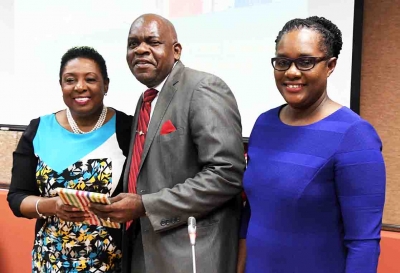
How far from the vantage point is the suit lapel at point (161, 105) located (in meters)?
1.51

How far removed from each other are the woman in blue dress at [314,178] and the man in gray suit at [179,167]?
0.16 meters

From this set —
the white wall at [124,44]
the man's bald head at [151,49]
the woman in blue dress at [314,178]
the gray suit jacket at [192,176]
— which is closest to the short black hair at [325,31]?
the woman in blue dress at [314,178]

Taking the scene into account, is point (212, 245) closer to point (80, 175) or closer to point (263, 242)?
point (263, 242)

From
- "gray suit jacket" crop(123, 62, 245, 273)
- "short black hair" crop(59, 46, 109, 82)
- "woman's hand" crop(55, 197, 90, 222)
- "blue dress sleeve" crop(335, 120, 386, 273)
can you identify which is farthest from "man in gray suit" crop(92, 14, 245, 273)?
"blue dress sleeve" crop(335, 120, 386, 273)

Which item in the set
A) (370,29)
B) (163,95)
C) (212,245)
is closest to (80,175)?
(163,95)

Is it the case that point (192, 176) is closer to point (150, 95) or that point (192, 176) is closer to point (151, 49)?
point (150, 95)

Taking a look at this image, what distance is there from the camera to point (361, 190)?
111cm

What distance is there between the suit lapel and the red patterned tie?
0.20 ft

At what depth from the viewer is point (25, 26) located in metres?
3.05

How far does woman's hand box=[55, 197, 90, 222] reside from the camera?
1.50m

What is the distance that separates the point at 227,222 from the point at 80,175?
0.53 m

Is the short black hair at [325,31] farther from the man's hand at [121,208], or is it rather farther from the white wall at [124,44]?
the white wall at [124,44]

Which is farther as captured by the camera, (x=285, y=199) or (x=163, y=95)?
(x=163, y=95)

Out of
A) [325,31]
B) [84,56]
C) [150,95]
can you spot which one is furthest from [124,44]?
[325,31]
